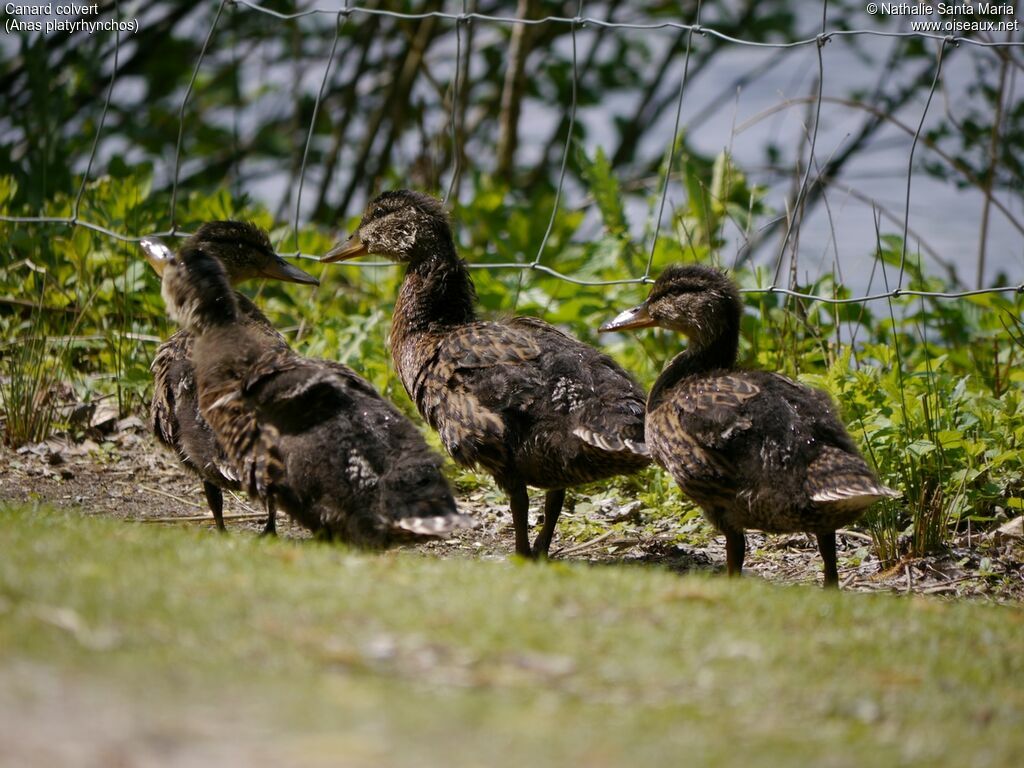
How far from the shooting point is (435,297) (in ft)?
24.9

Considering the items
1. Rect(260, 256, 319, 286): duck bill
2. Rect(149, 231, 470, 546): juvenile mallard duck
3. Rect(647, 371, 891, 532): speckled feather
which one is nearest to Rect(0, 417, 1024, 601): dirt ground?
Rect(149, 231, 470, 546): juvenile mallard duck

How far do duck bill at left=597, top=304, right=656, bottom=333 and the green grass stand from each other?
256 cm

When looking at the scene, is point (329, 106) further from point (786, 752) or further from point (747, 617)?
point (786, 752)

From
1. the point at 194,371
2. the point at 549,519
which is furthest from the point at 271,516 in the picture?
the point at 549,519

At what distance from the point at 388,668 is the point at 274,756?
691mm

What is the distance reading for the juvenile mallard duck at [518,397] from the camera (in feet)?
21.7

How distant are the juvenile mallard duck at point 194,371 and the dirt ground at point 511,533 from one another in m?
0.36

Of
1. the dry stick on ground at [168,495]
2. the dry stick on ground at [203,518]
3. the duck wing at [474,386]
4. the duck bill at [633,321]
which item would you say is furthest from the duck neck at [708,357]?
the dry stick on ground at [168,495]

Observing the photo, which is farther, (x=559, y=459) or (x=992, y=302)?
(x=992, y=302)

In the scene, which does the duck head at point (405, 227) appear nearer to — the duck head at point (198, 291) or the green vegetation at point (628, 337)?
the green vegetation at point (628, 337)

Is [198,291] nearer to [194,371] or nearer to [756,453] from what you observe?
[194,371]

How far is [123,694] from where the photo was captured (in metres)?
3.41

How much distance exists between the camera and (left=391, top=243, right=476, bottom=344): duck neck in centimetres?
755

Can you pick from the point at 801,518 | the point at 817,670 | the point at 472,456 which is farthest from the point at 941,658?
the point at 472,456
